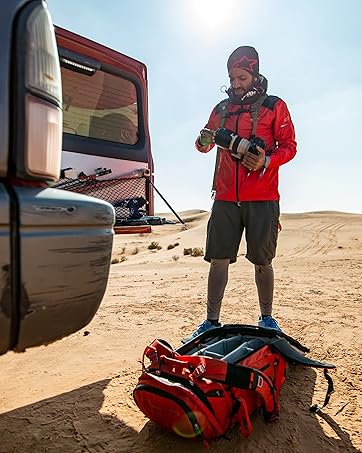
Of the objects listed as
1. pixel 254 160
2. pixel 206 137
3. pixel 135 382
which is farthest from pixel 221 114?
pixel 135 382

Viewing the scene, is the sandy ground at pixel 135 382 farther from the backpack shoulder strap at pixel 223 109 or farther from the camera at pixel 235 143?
the backpack shoulder strap at pixel 223 109

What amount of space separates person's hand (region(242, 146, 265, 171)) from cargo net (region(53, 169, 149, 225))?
102cm

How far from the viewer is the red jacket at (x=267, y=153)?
2793 millimetres

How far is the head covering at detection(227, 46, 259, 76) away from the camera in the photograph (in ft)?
9.25

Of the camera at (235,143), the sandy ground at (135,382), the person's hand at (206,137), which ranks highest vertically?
the person's hand at (206,137)

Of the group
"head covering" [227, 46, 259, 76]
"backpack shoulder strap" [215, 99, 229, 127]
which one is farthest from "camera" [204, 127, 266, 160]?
"head covering" [227, 46, 259, 76]

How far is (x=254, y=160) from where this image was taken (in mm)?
2631

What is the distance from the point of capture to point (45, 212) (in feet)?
3.62

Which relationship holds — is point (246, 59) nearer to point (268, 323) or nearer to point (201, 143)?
point (201, 143)

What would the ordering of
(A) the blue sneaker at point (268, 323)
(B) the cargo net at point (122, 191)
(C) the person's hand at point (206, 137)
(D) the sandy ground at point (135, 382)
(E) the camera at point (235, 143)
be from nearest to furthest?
(D) the sandy ground at point (135, 382)
(E) the camera at point (235, 143)
(A) the blue sneaker at point (268, 323)
(C) the person's hand at point (206, 137)
(B) the cargo net at point (122, 191)

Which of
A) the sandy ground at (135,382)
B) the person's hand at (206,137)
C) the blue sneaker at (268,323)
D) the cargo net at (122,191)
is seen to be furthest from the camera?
the cargo net at (122,191)

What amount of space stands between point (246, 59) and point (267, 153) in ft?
2.10

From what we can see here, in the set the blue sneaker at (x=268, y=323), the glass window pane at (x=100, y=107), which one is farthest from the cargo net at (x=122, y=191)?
the blue sneaker at (x=268, y=323)

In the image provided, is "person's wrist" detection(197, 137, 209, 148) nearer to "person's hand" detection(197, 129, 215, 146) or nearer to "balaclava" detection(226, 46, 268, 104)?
"person's hand" detection(197, 129, 215, 146)
